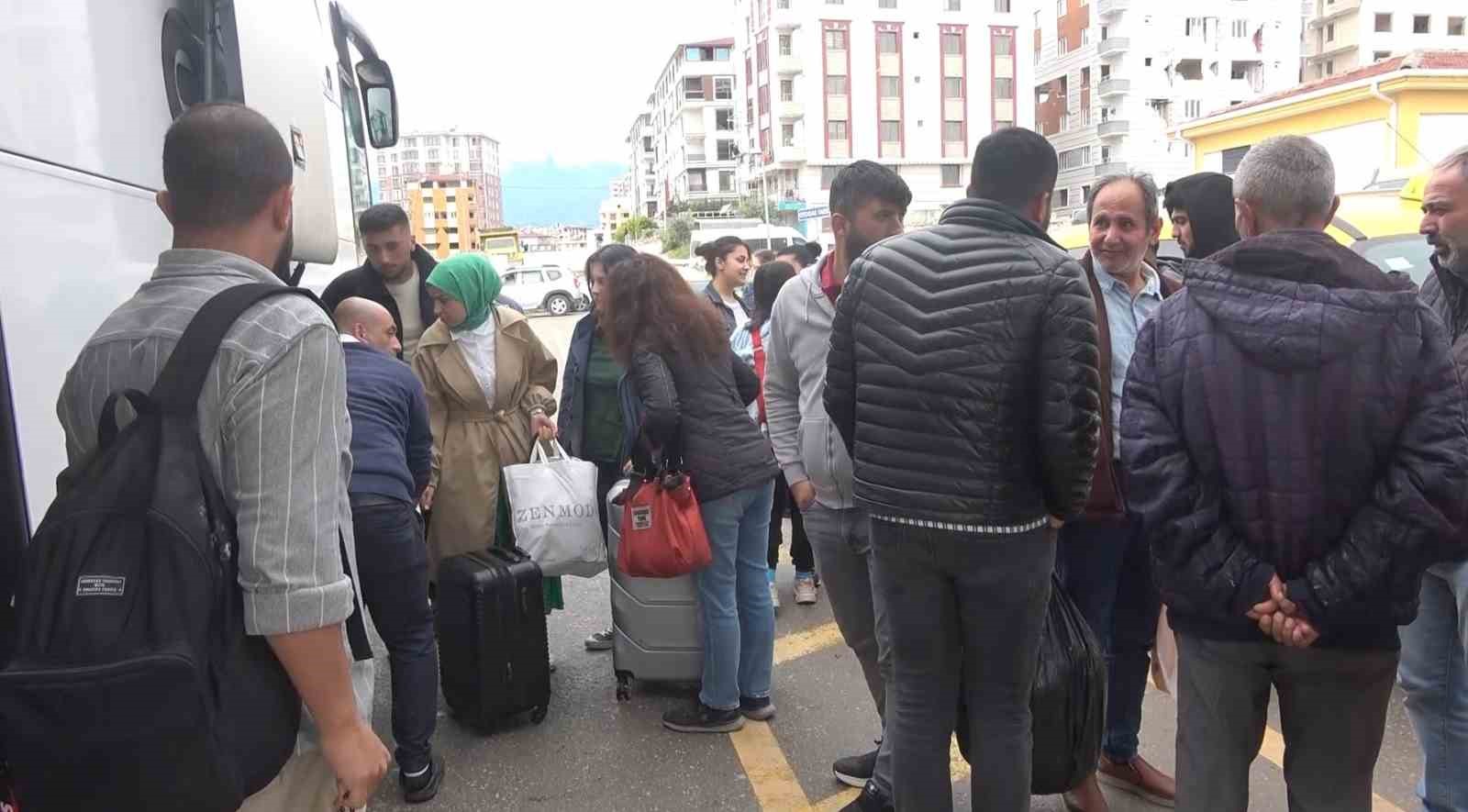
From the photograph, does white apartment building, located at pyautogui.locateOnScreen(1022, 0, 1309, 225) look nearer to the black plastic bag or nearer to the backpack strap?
the black plastic bag

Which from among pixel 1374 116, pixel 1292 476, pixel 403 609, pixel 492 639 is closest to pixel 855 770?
pixel 492 639

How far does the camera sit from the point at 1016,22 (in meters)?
62.1

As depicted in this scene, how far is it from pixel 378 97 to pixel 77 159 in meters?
4.59

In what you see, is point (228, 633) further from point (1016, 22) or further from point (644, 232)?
point (644, 232)

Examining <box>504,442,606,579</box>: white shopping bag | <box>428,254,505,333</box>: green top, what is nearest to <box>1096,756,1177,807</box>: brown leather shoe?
<box>504,442,606,579</box>: white shopping bag

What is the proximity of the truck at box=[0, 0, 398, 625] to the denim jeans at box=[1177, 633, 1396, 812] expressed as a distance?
2498 millimetres

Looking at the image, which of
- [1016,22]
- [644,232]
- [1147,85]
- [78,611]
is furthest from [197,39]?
[644,232]

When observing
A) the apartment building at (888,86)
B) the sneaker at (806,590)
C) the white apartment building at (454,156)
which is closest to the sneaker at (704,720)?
the sneaker at (806,590)

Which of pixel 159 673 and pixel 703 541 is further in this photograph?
pixel 703 541

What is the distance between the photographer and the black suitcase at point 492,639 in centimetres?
377

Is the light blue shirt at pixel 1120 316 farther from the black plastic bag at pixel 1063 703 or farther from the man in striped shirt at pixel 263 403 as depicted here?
the man in striped shirt at pixel 263 403

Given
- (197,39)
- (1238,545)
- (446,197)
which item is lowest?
(1238,545)

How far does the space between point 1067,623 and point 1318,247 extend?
1184mm

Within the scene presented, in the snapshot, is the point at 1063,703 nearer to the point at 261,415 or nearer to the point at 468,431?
the point at 261,415
